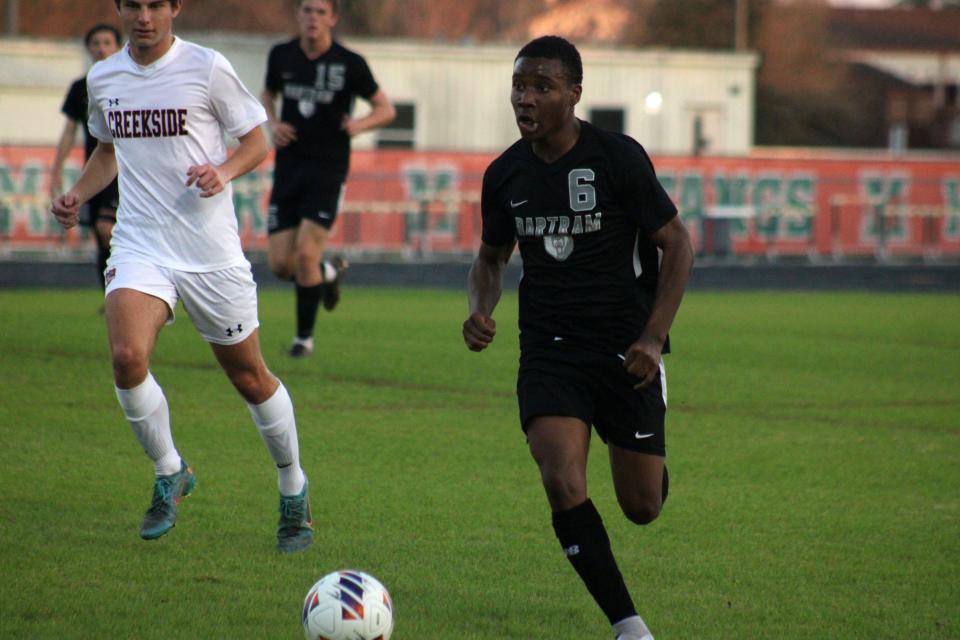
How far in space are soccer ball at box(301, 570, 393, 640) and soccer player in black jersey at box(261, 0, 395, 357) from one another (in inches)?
260

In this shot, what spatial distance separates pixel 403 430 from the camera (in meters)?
8.79

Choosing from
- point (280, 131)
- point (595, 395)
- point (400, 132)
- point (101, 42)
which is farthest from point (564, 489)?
point (400, 132)

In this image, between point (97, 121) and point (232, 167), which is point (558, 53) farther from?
point (97, 121)

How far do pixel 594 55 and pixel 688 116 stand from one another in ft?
9.80

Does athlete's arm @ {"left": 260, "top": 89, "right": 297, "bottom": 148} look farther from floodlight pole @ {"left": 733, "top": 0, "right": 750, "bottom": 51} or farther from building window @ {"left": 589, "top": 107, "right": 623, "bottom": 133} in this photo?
floodlight pole @ {"left": 733, "top": 0, "right": 750, "bottom": 51}

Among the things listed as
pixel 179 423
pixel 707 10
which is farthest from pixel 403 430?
pixel 707 10

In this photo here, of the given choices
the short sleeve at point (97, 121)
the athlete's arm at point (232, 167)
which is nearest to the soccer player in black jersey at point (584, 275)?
the athlete's arm at point (232, 167)

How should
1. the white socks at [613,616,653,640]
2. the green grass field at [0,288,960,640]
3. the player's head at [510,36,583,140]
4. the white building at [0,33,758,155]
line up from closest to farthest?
the white socks at [613,616,653,640], the player's head at [510,36,583,140], the green grass field at [0,288,960,640], the white building at [0,33,758,155]

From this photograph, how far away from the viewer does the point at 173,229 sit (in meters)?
5.96

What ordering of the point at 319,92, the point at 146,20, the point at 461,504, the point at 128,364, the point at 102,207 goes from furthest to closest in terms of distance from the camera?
the point at 102,207 → the point at 319,92 → the point at 461,504 → the point at 146,20 → the point at 128,364

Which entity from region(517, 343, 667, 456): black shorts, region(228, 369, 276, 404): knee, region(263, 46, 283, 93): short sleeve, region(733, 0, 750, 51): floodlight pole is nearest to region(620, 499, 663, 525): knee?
region(517, 343, 667, 456): black shorts

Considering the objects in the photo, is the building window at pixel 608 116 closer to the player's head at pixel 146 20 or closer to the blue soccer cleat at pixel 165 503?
the player's head at pixel 146 20

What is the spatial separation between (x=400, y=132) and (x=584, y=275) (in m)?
29.9

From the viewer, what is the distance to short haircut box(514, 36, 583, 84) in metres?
4.93
